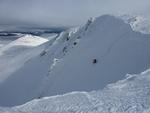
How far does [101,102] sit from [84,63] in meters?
33.2

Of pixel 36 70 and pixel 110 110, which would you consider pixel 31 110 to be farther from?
pixel 36 70

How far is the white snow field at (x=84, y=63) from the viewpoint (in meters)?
40.7

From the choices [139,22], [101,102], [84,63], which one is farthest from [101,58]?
[101,102]

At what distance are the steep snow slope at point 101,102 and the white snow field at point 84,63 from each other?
674 inches

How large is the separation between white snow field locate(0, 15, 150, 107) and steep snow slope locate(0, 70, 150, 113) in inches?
674

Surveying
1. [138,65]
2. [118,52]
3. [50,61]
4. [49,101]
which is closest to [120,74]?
[138,65]

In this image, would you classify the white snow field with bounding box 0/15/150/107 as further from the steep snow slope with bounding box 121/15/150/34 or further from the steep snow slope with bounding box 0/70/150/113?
the steep snow slope with bounding box 0/70/150/113

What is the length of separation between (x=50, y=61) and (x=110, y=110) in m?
47.1

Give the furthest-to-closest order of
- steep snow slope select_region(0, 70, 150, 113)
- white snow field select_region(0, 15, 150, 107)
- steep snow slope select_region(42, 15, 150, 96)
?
1. white snow field select_region(0, 15, 150, 107)
2. steep snow slope select_region(42, 15, 150, 96)
3. steep snow slope select_region(0, 70, 150, 113)

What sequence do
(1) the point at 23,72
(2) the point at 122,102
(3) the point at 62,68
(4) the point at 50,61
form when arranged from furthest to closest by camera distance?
(1) the point at 23,72 < (4) the point at 50,61 < (3) the point at 62,68 < (2) the point at 122,102

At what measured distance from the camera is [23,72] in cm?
6719

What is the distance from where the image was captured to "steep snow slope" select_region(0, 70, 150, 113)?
1636 cm

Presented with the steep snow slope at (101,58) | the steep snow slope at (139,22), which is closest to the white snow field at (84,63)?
the steep snow slope at (101,58)

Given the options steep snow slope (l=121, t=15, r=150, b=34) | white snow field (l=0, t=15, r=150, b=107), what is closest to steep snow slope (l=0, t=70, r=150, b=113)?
white snow field (l=0, t=15, r=150, b=107)
